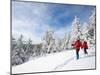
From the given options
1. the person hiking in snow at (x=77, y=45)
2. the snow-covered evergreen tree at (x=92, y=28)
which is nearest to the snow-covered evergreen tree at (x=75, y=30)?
the person hiking in snow at (x=77, y=45)

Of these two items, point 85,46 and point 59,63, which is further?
point 85,46

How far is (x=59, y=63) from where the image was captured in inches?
89.7

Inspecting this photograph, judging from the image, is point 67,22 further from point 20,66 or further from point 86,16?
point 20,66

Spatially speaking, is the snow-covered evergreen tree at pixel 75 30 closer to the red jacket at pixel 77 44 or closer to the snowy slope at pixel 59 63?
the red jacket at pixel 77 44

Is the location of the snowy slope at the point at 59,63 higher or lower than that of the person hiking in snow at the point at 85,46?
lower

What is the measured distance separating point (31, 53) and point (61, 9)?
0.62 m

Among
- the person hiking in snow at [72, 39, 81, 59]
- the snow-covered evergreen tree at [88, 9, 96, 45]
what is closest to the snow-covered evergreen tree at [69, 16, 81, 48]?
→ the person hiking in snow at [72, 39, 81, 59]

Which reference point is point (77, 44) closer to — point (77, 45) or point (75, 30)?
point (77, 45)

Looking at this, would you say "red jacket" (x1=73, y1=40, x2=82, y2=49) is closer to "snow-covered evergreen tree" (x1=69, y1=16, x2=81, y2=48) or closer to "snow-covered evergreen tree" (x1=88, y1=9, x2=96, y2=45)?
"snow-covered evergreen tree" (x1=69, y1=16, x2=81, y2=48)

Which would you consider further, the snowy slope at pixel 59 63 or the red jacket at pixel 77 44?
the red jacket at pixel 77 44

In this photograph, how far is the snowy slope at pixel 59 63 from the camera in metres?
2.15

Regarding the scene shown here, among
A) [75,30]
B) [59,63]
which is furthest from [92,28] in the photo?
[59,63]

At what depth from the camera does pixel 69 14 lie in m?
2.31

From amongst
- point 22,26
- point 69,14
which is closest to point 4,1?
point 22,26
